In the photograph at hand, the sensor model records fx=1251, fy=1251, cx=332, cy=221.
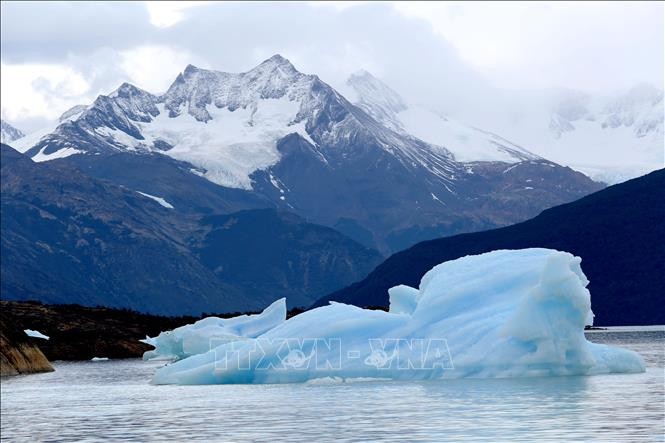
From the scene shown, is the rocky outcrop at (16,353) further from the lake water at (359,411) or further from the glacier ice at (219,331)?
the glacier ice at (219,331)

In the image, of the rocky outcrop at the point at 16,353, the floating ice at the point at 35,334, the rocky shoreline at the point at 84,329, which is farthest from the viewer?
the rocky shoreline at the point at 84,329

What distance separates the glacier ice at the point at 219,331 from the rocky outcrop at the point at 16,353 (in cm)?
1373

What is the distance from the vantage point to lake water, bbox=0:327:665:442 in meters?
37.2

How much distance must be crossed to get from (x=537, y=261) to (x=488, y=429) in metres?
23.9

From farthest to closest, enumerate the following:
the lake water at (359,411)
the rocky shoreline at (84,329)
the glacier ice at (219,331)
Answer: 1. the rocky shoreline at (84,329)
2. the glacier ice at (219,331)
3. the lake water at (359,411)

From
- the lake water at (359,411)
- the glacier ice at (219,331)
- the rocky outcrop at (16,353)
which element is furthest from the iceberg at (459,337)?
the glacier ice at (219,331)

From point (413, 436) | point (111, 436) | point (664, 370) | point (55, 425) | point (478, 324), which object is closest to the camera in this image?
point (413, 436)

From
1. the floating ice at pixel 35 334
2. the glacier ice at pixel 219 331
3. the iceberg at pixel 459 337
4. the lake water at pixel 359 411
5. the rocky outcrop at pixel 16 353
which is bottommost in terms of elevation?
the lake water at pixel 359 411

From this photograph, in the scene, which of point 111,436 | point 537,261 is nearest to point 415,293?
point 537,261

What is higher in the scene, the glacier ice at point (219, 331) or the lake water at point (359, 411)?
the glacier ice at point (219, 331)

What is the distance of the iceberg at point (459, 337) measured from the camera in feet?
181

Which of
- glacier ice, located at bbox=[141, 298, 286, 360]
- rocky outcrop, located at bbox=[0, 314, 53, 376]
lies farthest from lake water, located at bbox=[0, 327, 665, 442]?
glacier ice, located at bbox=[141, 298, 286, 360]

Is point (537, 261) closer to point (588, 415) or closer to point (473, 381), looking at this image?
point (473, 381)

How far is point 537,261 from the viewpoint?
5997 centimetres
